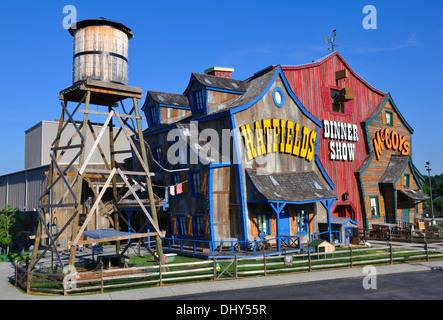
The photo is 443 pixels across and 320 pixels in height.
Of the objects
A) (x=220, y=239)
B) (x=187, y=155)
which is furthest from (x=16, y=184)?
(x=220, y=239)

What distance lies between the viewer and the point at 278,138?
27.8 meters

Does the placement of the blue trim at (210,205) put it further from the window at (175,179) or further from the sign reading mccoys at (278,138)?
the window at (175,179)

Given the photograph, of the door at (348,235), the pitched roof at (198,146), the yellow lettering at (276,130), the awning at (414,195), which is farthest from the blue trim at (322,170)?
the awning at (414,195)

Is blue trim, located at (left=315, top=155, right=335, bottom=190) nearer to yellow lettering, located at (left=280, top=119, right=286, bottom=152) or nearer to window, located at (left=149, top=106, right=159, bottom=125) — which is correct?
yellow lettering, located at (left=280, top=119, right=286, bottom=152)

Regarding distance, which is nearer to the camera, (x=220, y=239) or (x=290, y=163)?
(x=220, y=239)

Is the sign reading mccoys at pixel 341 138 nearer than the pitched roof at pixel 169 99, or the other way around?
the pitched roof at pixel 169 99

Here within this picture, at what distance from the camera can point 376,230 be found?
3412cm

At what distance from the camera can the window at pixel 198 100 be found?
2815 centimetres

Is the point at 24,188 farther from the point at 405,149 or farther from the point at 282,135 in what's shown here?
the point at 405,149

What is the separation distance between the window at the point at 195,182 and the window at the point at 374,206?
18.8 metres

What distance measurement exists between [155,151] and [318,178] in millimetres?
13018
